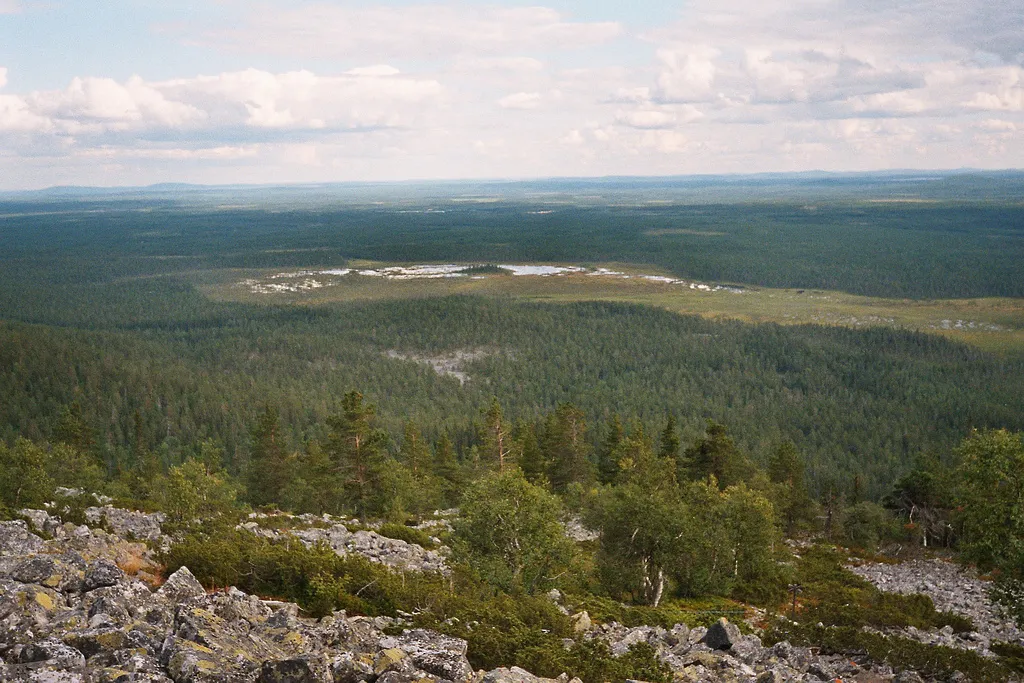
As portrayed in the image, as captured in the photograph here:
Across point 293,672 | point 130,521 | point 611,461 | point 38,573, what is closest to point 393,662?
point 293,672

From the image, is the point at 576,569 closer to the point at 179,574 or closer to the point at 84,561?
the point at 179,574

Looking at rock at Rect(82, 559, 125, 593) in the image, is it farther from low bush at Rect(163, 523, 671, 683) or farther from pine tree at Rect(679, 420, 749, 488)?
pine tree at Rect(679, 420, 749, 488)

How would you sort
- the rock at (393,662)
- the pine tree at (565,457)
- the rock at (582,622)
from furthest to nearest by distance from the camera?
the pine tree at (565,457)
the rock at (582,622)
the rock at (393,662)

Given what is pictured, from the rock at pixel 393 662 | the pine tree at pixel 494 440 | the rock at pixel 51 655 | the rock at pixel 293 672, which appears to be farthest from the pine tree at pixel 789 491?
the rock at pixel 51 655

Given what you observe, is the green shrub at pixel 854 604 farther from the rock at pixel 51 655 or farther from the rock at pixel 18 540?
the rock at pixel 18 540

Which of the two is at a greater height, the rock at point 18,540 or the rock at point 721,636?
the rock at point 18,540

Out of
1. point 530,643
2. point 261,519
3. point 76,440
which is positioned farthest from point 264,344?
point 530,643

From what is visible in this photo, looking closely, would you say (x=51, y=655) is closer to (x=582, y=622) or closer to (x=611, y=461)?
(x=582, y=622)
